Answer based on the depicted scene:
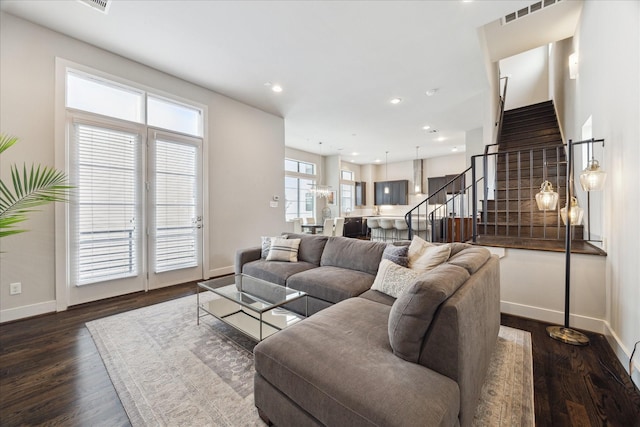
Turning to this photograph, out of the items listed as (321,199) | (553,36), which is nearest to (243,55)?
(553,36)

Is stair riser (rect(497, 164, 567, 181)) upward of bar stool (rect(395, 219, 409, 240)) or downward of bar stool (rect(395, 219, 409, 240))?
upward

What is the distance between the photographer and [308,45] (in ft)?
10.4

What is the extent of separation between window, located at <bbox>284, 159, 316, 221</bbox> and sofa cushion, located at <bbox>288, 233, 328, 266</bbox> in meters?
4.75

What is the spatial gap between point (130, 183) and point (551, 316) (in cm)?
523

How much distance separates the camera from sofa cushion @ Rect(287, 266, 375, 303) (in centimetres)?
248

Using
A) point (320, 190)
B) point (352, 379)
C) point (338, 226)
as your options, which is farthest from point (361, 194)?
point (352, 379)

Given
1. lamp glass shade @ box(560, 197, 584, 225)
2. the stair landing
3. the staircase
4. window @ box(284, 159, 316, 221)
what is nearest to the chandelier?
window @ box(284, 159, 316, 221)

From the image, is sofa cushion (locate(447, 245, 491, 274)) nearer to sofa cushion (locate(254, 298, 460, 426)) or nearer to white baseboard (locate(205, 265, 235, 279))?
sofa cushion (locate(254, 298, 460, 426))

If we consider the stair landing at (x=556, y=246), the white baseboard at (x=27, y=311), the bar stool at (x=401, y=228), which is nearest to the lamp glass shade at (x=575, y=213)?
the stair landing at (x=556, y=246)

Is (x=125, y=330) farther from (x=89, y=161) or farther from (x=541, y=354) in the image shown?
(x=541, y=354)

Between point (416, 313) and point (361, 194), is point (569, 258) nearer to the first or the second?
point (416, 313)

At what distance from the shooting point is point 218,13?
2.64m

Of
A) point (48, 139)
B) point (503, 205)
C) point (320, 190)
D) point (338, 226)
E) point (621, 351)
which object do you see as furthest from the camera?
point (320, 190)

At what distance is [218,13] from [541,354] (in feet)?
14.1
